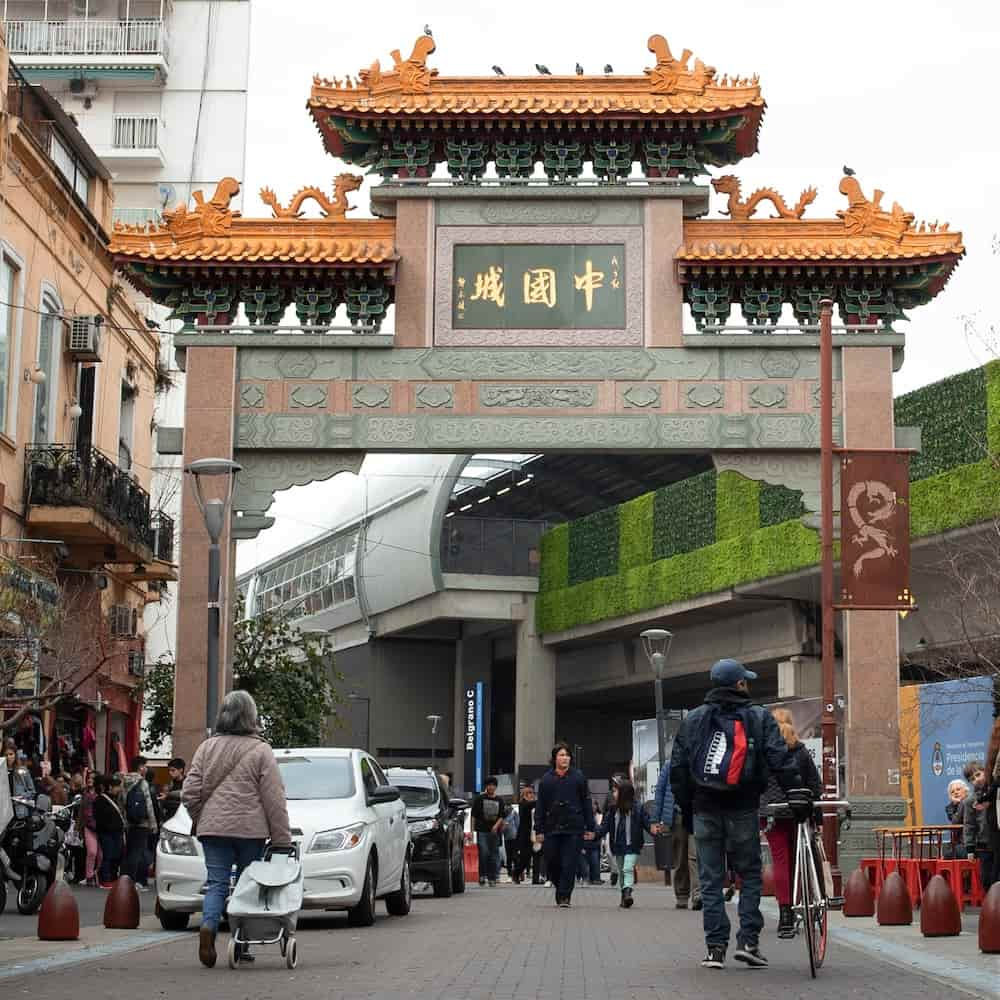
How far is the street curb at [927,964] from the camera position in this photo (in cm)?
1078

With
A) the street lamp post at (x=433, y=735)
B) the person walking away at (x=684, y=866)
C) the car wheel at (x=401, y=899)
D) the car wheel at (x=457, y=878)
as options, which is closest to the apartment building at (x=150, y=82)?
the street lamp post at (x=433, y=735)

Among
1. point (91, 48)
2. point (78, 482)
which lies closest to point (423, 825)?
point (78, 482)

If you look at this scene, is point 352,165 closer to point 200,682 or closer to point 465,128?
point 465,128

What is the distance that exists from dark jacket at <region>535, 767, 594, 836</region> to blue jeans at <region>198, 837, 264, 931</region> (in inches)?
332

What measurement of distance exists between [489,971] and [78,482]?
19601 millimetres

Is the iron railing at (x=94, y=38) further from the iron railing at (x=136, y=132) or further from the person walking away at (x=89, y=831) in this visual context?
the person walking away at (x=89, y=831)

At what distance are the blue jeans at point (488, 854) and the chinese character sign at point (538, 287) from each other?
919cm

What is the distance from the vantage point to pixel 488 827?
3052 cm

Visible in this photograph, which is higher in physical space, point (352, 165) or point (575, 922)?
point (352, 165)

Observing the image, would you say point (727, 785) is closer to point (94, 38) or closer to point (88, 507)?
point (88, 507)

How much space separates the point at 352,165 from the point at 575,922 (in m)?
13.4

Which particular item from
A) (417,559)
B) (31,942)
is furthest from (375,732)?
(31,942)

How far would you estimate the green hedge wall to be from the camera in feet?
100

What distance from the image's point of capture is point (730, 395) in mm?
25781
